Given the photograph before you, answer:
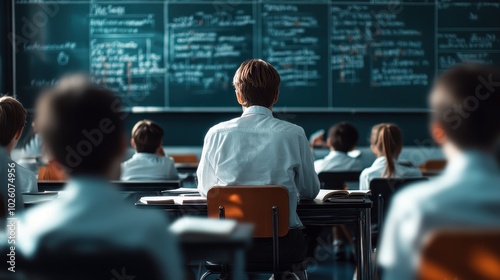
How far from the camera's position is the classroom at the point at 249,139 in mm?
1368

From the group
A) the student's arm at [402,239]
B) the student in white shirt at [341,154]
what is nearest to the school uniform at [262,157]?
the student's arm at [402,239]

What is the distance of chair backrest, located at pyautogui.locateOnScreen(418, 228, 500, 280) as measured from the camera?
136 cm

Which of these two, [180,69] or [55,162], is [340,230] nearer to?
[180,69]

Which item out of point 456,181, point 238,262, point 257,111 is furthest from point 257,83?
point 456,181

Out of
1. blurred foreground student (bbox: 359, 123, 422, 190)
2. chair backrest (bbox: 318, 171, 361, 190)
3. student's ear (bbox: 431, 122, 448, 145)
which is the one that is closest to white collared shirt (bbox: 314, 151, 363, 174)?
chair backrest (bbox: 318, 171, 361, 190)

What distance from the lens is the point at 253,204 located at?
2562mm

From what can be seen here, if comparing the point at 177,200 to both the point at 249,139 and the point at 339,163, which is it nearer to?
the point at 249,139

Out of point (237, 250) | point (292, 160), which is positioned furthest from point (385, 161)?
point (237, 250)

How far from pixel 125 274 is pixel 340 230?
412cm

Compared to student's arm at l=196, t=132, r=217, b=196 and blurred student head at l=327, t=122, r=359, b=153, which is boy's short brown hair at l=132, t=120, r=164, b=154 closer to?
blurred student head at l=327, t=122, r=359, b=153

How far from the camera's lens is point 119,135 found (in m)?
1.39

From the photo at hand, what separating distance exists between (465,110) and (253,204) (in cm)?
123

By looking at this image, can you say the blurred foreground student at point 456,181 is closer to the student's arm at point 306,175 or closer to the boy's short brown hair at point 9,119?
the student's arm at point 306,175

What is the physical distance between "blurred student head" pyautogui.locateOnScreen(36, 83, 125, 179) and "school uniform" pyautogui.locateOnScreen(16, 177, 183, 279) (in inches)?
1.3
